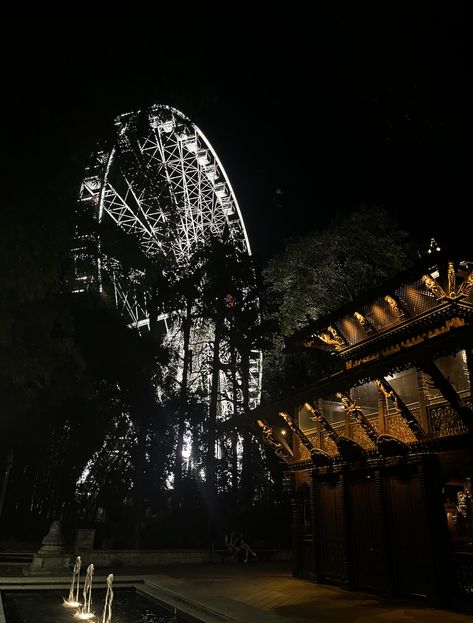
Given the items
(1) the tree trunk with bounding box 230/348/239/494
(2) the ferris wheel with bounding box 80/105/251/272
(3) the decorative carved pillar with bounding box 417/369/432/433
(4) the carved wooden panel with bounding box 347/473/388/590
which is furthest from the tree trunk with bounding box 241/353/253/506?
(3) the decorative carved pillar with bounding box 417/369/432/433

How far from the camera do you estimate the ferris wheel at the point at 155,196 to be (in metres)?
9.64

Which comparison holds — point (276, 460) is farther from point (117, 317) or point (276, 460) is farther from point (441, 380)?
point (441, 380)

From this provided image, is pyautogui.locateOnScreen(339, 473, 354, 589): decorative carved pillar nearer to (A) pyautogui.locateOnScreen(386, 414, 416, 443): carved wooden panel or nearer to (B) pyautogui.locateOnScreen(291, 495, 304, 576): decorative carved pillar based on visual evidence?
(A) pyautogui.locateOnScreen(386, 414, 416, 443): carved wooden panel

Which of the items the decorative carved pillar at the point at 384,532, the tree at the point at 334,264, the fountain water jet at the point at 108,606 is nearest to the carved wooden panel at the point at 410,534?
the decorative carved pillar at the point at 384,532

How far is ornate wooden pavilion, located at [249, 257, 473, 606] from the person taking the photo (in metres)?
9.76

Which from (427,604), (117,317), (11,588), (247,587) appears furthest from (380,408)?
(117,317)

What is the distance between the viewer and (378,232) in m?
22.3

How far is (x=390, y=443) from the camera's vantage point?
10.9 m

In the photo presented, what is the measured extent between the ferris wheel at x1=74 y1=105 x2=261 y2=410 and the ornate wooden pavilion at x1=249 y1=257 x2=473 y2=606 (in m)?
5.75

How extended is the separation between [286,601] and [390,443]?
13.3 ft

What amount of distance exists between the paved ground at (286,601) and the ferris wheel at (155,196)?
7.24 m

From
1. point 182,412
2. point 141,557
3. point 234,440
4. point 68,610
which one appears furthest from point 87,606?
point 234,440

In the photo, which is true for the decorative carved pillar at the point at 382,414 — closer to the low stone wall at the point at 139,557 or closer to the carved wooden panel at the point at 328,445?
the carved wooden panel at the point at 328,445

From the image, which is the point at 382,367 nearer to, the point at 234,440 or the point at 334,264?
the point at 334,264
